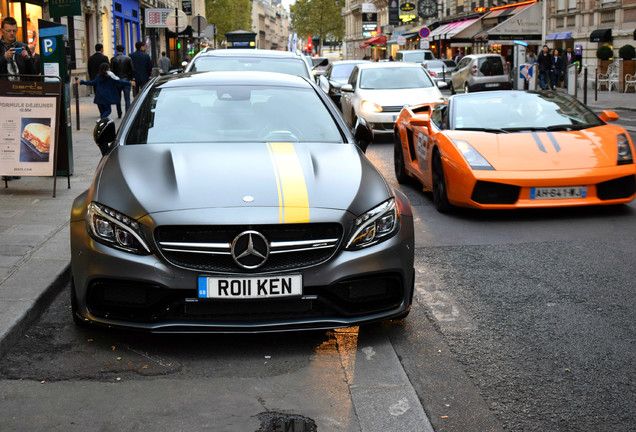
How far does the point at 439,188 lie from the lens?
29.1 ft

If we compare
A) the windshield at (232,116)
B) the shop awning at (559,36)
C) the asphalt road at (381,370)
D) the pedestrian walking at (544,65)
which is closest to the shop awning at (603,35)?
Answer: the pedestrian walking at (544,65)

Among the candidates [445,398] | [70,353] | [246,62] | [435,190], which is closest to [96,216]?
[70,353]

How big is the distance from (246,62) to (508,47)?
41.8 metres

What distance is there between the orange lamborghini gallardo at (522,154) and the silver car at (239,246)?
3362mm

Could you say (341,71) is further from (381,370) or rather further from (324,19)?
(324,19)

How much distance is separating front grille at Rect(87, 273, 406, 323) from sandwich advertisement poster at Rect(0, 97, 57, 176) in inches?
202

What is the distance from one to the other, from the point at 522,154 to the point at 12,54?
6.24m

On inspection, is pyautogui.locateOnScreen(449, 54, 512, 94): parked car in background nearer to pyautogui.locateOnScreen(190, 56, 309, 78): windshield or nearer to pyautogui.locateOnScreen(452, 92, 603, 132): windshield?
pyautogui.locateOnScreen(190, 56, 309, 78): windshield

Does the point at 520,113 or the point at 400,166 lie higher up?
the point at 520,113

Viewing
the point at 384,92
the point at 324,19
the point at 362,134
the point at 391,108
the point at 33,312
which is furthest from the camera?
the point at 324,19

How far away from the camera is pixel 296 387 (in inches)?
158

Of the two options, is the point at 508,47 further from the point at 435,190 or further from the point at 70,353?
the point at 70,353

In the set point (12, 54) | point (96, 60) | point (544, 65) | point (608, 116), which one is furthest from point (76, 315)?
point (544, 65)

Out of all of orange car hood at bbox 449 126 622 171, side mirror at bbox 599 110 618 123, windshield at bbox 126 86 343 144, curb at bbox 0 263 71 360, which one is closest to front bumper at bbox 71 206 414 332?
curb at bbox 0 263 71 360
